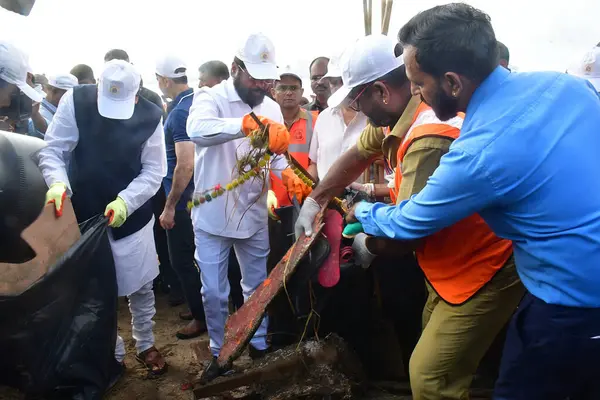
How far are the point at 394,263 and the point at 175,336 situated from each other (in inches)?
77.9

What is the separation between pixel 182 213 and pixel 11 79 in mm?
1508

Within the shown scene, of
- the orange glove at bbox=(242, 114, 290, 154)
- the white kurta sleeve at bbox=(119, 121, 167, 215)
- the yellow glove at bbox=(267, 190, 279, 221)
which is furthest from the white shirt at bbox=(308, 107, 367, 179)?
the white kurta sleeve at bbox=(119, 121, 167, 215)

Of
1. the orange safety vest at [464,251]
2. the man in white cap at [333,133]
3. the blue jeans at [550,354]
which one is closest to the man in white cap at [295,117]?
the man in white cap at [333,133]

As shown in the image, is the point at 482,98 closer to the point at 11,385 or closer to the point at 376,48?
the point at 376,48

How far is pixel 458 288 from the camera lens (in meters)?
1.88

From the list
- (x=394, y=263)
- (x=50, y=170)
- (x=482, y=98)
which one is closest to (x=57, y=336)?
(x=50, y=170)

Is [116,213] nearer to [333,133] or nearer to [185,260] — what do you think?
[185,260]

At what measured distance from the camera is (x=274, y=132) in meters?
2.48

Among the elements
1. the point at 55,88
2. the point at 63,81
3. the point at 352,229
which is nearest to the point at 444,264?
the point at 352,229

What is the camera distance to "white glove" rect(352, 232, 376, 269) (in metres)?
2.08

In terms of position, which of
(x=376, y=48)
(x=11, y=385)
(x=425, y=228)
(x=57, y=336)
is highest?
(x=376, y=48)

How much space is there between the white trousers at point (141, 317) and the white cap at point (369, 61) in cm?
196

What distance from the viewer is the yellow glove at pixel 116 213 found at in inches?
107

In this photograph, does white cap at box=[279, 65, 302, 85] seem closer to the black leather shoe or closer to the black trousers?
the black trousers
